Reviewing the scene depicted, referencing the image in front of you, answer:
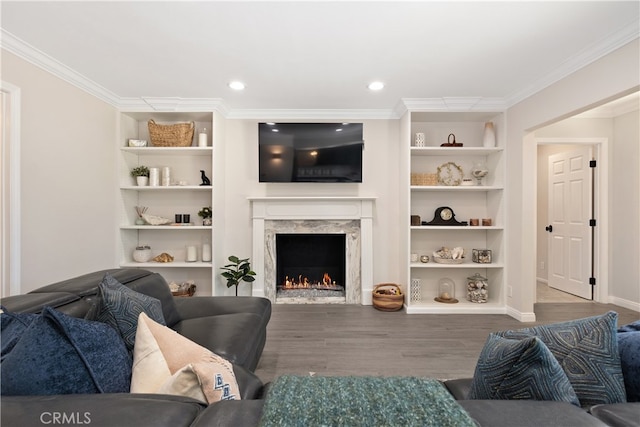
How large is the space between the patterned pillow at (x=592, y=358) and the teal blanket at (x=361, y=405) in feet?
1.64

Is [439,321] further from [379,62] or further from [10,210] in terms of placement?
[10,210]

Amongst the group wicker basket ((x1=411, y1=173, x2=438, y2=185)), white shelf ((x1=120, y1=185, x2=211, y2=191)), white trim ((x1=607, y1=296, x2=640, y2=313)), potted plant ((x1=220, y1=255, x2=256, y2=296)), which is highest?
wicker basket ((x1=411, y1=173, x2=438, y2=185))

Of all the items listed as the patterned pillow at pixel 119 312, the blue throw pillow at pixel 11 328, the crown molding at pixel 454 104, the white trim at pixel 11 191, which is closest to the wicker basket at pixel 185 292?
the white trim at pixel 11 191

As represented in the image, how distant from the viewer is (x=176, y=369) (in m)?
1.07

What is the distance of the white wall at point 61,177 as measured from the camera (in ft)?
8.12

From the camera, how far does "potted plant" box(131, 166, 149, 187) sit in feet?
12.4

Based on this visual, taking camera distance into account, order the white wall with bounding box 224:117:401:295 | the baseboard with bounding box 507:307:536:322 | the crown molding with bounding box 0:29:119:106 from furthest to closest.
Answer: the white wall with bounding box 224:117:401:295, the baseboard with bounding box 507:307:536:322, the crown molding with bounding box 0:29:119:106

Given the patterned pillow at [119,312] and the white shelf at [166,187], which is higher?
the white shelf at [166,187]

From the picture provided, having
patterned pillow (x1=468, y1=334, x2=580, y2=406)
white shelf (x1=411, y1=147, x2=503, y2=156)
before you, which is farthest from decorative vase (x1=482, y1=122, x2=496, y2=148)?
patterned pillow (x1=468, y1=334, x2=580, y2=406)

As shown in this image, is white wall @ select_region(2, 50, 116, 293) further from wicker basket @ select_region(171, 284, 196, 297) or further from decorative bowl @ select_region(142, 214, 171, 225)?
wicker basket @ select_region(171, 284, 196, 297)

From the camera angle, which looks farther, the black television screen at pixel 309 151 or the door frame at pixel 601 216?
the door frame at pixel 601 216

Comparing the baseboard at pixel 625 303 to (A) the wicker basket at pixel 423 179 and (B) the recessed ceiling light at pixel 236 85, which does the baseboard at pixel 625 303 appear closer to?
(A) the wicker basket at pixel 423 179

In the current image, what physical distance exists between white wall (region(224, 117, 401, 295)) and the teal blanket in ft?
11.0

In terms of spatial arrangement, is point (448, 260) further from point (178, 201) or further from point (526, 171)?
point (178, 201)
